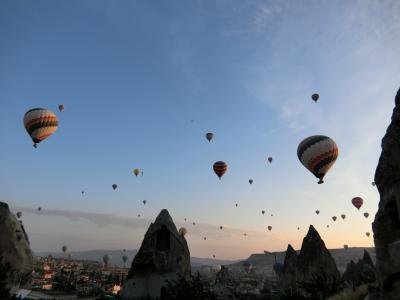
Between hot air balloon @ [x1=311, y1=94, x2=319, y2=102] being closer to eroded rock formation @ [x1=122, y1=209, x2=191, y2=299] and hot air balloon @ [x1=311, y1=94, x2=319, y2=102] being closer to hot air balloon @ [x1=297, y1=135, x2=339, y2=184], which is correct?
hot air balloon @ [x1=297, y1=135, x2=339, y2=184]

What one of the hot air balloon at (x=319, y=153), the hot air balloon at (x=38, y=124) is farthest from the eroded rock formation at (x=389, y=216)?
the hot air balloon at (x=38, y=124)

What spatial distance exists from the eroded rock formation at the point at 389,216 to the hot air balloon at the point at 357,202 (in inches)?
1258

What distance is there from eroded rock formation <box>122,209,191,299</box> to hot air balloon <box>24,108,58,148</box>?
11611mm

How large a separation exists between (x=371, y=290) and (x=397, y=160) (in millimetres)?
3408

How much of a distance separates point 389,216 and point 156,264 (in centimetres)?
1987

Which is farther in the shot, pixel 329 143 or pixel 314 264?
pixel 314 264

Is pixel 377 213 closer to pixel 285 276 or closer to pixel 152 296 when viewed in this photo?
pixel 152 296

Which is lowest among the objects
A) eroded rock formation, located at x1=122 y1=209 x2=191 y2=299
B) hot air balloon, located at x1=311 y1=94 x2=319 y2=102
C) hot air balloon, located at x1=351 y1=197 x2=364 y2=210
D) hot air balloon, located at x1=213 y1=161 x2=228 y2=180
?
eroded rock formation, located at x1=122 y1=209 x2=191 y2=299

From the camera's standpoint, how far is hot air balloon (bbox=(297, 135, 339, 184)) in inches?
952

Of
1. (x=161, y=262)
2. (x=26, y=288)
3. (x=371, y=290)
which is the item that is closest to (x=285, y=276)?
(x=161, y=262)

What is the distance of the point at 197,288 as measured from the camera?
16.2 meters

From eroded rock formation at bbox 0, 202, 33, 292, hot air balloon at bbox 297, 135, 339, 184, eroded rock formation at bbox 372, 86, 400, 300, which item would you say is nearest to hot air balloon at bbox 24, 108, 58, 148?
eroded rock formation at bbox 0, 202, 33, 292

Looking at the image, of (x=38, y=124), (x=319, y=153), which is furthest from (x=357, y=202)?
(x=38, y=124)

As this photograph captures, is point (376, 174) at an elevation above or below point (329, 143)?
below
